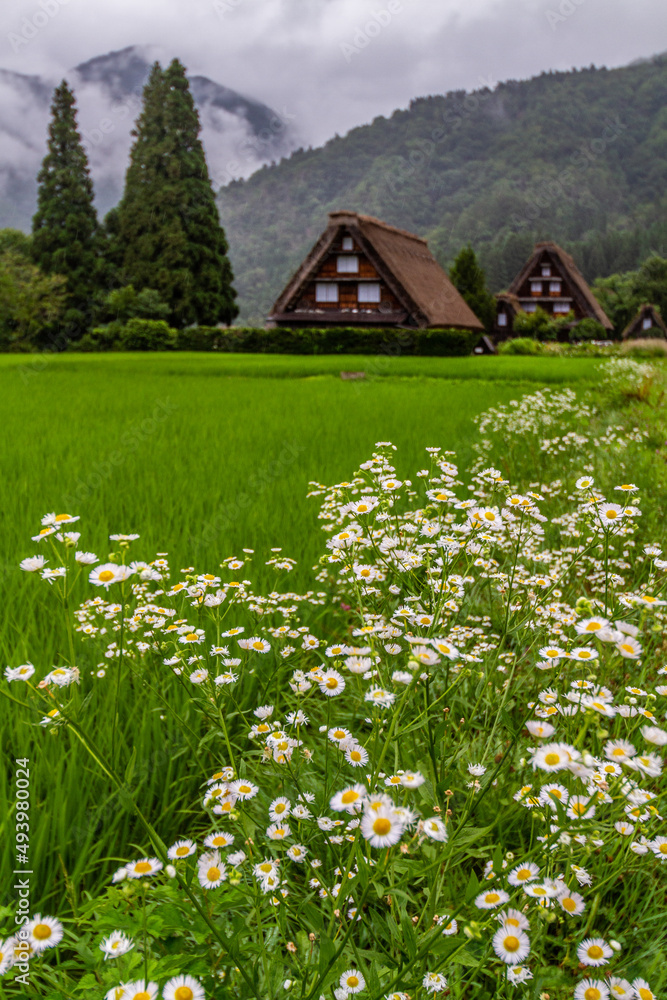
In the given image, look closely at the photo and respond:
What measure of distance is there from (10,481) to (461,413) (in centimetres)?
518

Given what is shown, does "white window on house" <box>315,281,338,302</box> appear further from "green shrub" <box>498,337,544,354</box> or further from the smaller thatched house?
the smaller thatched house

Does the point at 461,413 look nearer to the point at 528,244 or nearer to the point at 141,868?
the point at 141,868

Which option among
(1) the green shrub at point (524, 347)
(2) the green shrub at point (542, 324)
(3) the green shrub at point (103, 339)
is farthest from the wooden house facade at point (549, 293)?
(3) the green shrub at point (103, 339)

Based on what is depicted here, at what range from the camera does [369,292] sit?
26531mm

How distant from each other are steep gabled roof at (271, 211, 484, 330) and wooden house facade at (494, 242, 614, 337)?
1519 cm

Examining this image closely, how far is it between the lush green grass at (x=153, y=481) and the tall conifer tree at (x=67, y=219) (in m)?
24.5

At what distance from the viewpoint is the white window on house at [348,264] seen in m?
26.2

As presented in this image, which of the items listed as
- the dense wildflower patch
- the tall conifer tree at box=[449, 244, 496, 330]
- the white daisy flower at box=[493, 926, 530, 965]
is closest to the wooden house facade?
the tall conifer tree at box=[449, 244, 496, 330]

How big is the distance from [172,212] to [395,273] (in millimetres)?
14600

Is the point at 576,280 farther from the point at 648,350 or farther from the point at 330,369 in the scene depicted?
the point at 330,369

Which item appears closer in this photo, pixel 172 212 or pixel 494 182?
pixel 172 212

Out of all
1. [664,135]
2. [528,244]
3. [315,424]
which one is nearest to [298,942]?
[315,424]

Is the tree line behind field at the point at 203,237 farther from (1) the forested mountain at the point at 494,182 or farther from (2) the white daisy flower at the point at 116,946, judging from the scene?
(2) the white daisy flower at the point at 116,946

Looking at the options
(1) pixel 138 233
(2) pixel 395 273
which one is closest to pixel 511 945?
(2) pixel 395 273
